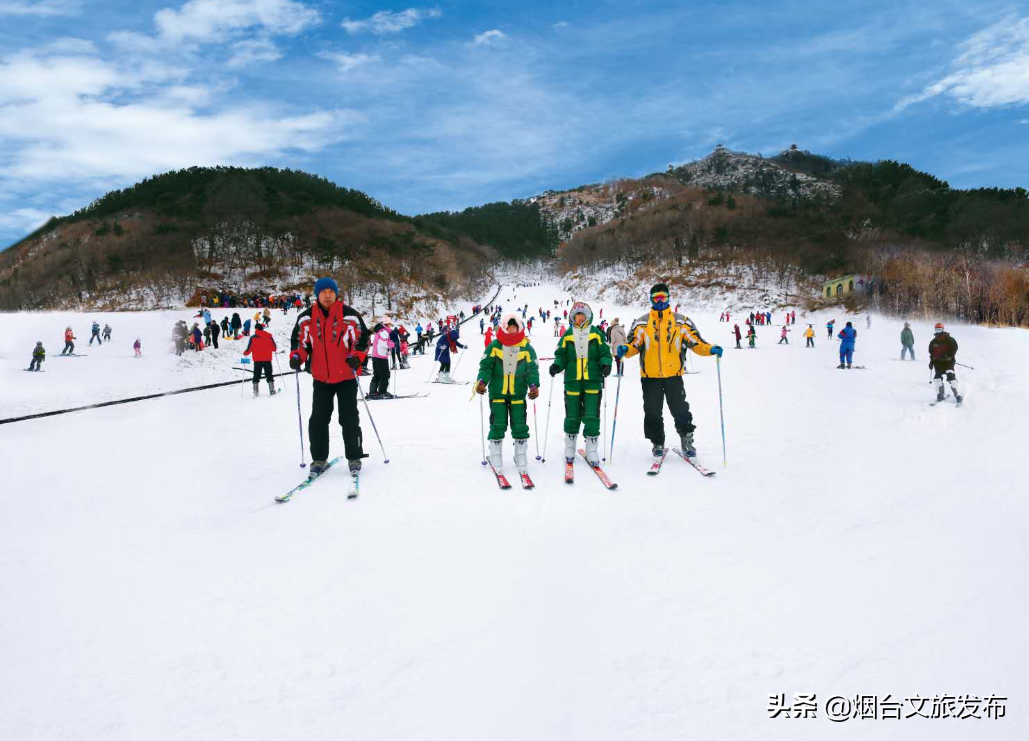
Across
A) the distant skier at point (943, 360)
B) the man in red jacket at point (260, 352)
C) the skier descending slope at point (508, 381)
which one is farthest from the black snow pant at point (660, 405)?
the man in red jacket at point (260, 352)

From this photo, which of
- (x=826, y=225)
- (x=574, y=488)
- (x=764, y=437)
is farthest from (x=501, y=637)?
(x=826, y=225)

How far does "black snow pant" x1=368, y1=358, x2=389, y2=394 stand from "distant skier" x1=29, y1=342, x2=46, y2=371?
1413 cm

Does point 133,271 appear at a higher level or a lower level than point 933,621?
higher

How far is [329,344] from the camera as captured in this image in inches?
221

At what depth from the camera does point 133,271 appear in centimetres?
6128

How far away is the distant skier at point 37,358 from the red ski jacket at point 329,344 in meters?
18.6

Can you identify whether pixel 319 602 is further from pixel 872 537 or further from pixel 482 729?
pixel 872 537

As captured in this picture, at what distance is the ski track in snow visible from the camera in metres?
2.41

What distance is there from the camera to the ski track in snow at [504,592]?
2.41 metres

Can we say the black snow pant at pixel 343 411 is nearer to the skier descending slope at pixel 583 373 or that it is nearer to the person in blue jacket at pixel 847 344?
the skier descending slope at pixel 583 373

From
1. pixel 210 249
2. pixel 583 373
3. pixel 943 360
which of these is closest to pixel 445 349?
pixel 583 373

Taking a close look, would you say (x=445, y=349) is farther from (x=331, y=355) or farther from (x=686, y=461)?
(x=686, y=461)

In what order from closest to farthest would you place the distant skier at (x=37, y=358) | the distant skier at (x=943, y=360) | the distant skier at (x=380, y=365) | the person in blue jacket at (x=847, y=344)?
the distant skier at (x=943, y=360) → the distant skier at (x=380, y=365) → the person in blue jacket at (x=847, y=344) → the distant skier at (x=37, y=358)

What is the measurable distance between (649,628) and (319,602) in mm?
1943
